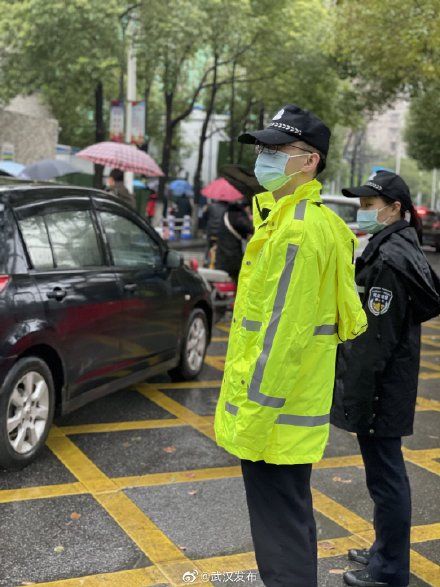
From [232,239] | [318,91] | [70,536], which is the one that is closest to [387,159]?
[318,91]

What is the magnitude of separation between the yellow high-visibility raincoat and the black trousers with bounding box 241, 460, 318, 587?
0.09 meters

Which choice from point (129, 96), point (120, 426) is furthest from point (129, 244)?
point (129, 96)

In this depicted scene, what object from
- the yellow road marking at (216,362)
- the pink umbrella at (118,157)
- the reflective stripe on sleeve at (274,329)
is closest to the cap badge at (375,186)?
the reflective stripe on sleeve at (274,329)

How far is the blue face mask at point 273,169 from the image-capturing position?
8.98 ft

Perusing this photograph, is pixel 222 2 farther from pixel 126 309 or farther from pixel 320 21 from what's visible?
pixel 126 309

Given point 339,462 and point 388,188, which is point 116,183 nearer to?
point 339,462

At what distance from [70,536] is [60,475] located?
87 centimetres

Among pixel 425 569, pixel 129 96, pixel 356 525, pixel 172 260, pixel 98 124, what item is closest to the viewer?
pixel 425 569

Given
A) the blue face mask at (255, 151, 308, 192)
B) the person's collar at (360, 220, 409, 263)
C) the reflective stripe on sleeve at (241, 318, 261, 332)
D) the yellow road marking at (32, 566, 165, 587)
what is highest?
the blue face mask at (255, 151, 308, 192)

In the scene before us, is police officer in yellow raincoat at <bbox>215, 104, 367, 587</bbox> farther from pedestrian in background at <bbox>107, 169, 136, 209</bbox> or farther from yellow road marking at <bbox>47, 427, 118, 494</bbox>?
pedestrian in background at <bbox>107, 169, 136, 209</bbox>

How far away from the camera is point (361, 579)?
3434 mm

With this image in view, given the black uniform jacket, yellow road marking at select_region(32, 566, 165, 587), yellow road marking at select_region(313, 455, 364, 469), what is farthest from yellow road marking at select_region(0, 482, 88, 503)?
the black uniform jacket

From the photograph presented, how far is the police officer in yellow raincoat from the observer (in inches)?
98.4

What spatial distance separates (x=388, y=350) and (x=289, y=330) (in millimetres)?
968
